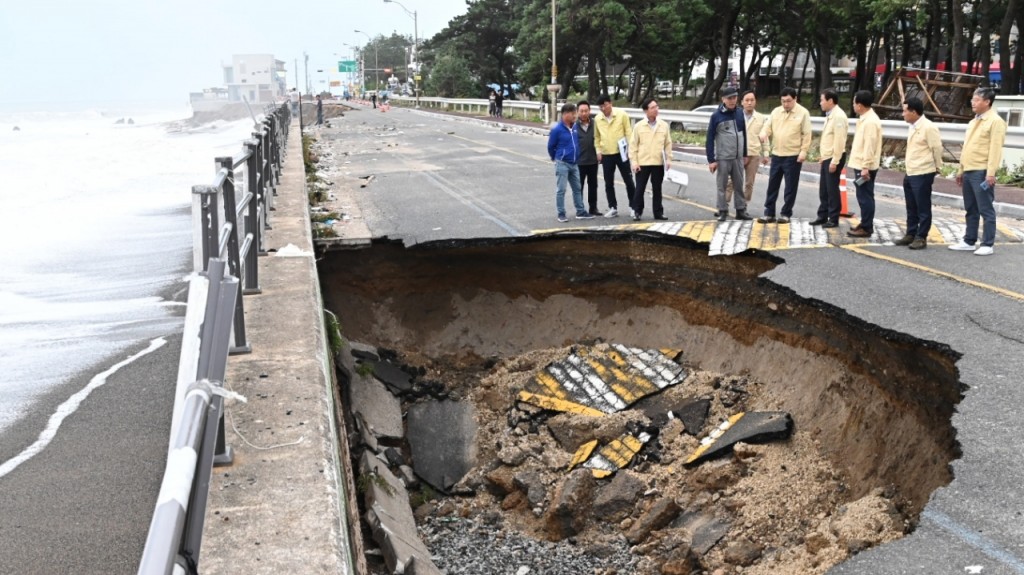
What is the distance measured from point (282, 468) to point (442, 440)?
5230 millimetres

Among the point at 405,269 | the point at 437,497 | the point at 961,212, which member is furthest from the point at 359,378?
the point at 961,212

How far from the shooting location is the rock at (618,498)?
6.79 metres

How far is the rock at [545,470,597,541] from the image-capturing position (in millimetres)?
6723

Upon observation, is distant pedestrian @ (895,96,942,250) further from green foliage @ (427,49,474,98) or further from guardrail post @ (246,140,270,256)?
green foliage @ (427,49,474,98)

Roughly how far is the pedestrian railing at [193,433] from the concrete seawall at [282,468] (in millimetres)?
646

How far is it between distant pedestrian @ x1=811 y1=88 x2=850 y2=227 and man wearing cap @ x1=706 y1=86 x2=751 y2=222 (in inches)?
39.6

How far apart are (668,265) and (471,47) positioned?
2602 inches

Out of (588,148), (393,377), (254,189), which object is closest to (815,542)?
(254,189)

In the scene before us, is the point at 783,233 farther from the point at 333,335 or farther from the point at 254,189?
the point at 254,189

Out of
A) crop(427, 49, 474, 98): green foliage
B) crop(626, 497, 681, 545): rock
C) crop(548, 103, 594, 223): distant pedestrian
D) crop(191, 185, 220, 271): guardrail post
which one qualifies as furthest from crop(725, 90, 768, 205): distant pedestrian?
crop(427, 49, 474, 98): green foliage

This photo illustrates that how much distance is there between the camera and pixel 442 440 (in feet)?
29.0

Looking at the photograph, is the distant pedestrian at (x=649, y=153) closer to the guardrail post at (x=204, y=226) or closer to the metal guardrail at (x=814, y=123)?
the metal guardrail at (x=814, y=123)

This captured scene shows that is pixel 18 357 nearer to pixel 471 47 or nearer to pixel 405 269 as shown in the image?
pixel 405 269

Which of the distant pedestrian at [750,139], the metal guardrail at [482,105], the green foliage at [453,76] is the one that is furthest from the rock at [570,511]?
the green foliage at [453,76]
